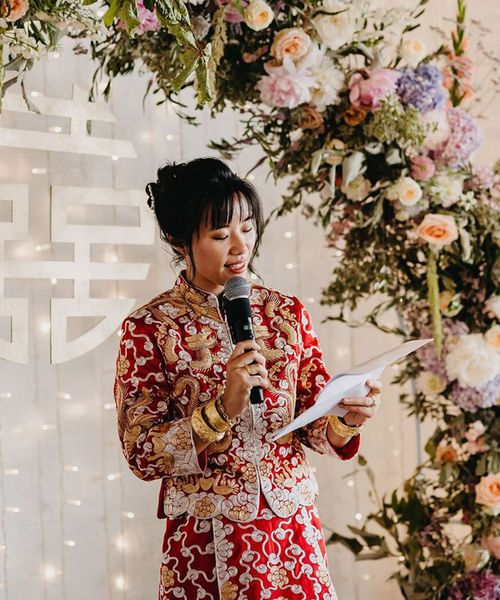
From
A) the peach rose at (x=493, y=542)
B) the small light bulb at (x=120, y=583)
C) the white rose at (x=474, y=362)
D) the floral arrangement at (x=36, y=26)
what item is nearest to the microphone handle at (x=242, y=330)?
the floral arrangement at (x=36, y=26)

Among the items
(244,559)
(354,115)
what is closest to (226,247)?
(244,559)

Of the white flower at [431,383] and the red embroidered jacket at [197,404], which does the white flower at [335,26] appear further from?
the white flower at [431,383]

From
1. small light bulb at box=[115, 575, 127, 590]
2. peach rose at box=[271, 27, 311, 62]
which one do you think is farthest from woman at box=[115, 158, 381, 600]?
small light bulb at box=[115, 575, 127, 590]

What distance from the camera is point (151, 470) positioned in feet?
5.23

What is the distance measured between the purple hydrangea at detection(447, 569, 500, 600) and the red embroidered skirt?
93 cm

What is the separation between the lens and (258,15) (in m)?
2.10

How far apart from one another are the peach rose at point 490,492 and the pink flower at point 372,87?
1.06m

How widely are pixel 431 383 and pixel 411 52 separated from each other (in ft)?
3.03

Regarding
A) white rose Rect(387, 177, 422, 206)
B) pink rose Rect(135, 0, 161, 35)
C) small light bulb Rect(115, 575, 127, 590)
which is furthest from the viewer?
small light bulb Rect(115, 575, 127, 590)

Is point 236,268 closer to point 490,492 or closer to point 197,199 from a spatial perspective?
point 197,199

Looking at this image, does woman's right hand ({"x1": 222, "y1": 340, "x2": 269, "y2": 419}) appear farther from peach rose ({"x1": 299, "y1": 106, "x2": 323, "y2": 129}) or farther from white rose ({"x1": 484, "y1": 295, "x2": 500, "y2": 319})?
white rose ({"x1": 484, "y1": 295, "x2": 500, "y2": 319})

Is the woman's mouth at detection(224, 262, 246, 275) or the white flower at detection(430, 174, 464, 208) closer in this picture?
the woman's mouth at detection(224, 262, 246, 275)

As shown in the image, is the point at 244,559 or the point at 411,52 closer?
the point at 244,559

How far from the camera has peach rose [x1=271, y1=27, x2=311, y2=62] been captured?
2.18 metres
